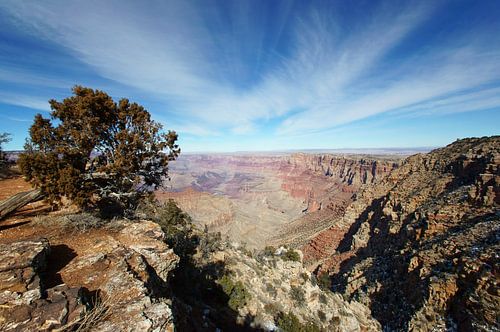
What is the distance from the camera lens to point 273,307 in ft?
59.0

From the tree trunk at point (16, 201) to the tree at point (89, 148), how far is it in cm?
79

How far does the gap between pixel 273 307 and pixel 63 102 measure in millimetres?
19617

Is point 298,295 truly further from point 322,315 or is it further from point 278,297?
point 278,297

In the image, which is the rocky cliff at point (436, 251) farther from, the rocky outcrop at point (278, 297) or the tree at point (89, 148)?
the tree at point (89, 148)

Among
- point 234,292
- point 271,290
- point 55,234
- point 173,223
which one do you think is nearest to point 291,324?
point 271,290

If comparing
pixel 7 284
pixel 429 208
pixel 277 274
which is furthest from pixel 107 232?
pixel 429 208

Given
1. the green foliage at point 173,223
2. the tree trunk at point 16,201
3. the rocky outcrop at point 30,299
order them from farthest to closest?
1. the green foliage at point 173,223
2. the tree trunk at point 16,201
3. the rocky outcrop at point 30,299

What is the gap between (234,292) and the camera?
53.4ft

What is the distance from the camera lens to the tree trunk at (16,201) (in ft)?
30.7

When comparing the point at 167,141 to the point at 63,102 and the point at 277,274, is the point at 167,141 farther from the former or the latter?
the point at 277,274

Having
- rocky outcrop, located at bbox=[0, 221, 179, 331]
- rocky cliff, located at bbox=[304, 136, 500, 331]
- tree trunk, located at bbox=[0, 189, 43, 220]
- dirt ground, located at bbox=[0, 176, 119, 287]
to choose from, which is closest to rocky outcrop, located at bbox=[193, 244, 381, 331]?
rocky cliff, located at bbox=[304, 136, 500, 331]

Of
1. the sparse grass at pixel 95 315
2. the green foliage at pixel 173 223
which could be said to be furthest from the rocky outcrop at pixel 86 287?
the green foliage at pixel 173 223

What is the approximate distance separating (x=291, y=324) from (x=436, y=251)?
71.2 feet

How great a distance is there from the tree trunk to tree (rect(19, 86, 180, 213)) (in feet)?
2.58
